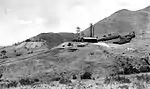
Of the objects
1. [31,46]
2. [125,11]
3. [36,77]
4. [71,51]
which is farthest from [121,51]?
[125,11]

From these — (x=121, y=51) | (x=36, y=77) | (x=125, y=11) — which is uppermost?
(x=125, y=11)

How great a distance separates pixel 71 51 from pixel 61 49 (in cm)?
412

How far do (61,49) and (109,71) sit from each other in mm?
19329

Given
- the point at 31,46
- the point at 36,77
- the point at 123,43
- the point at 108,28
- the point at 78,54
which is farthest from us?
the point at 108,28

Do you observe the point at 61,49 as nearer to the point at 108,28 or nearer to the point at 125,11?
the point at 108,28

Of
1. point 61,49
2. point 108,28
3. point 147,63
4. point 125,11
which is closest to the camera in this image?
point 147,63

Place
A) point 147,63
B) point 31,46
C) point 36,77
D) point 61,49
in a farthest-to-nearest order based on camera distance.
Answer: point 31,46 < point 61,49 < point 147,63 < point 36,77

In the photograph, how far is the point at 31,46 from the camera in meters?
118

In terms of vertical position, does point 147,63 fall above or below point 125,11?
below

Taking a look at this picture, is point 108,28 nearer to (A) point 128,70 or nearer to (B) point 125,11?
(B) point 125,11

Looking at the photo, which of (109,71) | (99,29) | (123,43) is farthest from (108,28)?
(109,71)

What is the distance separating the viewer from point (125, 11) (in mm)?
197750

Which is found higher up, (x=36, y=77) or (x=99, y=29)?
(x=99, y=29)

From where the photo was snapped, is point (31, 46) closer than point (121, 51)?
No
